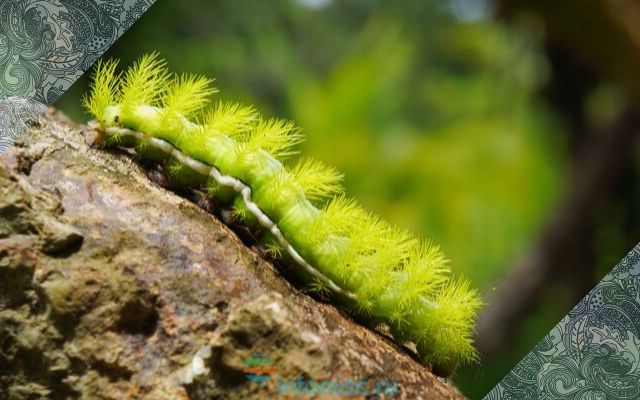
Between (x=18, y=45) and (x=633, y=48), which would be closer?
(x=18, y=45)

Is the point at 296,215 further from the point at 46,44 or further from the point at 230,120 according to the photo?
the point at 46,44

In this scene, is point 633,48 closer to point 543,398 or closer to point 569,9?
point 569,9

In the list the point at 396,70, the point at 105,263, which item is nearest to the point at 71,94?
the point at 105,263

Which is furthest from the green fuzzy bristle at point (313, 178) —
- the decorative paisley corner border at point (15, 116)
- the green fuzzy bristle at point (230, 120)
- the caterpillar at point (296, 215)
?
the decorative paisley corner border at point (15, 116)

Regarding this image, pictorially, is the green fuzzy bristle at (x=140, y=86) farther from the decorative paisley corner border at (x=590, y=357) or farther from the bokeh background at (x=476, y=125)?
the bokeh background at (x=476, y=125)

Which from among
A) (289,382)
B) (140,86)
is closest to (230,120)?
(140,86)

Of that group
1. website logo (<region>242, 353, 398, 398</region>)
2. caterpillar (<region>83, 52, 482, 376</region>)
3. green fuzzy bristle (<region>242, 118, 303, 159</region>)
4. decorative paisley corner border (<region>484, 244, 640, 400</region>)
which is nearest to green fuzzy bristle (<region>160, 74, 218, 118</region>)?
caterpillar (<region>83, 52, 482, 376</region>)

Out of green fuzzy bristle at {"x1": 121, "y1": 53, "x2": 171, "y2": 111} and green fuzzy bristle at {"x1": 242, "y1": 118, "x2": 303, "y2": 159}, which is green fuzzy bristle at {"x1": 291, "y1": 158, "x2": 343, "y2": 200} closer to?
green fuzzy bristle at {"x1": 242, "y1": 118, "x2": 303, "y2": 159}
